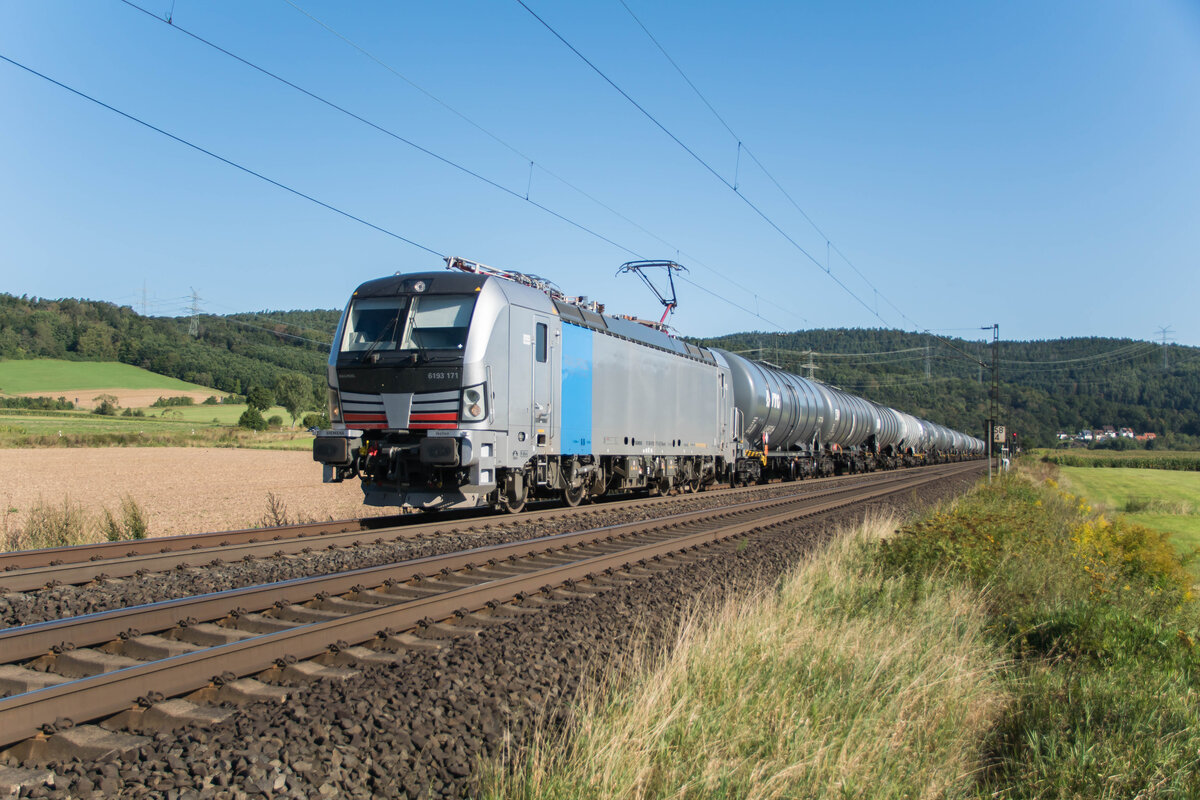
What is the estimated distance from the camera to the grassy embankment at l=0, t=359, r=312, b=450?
52031mm

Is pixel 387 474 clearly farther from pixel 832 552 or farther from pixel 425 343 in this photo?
pixel 832 552

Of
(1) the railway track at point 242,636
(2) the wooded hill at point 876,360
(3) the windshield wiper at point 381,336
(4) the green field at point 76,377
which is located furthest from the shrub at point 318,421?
(4) the green field at point 76,377

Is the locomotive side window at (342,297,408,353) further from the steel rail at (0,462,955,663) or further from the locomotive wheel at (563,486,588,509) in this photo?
the locomotive wheel at (563,486,588,509)

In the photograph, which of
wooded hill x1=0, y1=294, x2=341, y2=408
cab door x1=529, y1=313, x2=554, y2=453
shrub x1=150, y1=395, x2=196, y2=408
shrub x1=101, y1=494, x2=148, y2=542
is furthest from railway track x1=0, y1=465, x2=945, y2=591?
shrub x1=150, y1=395, x2=196, y2=408

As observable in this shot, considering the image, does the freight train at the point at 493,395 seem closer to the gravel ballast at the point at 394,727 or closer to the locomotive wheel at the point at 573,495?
the locomotive wheel at the point at 573,495

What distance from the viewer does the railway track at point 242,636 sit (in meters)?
4.08

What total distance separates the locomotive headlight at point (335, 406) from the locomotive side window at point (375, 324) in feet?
2.37

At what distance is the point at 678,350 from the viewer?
20562mm

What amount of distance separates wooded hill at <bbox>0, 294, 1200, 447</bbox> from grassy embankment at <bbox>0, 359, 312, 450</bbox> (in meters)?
3.89

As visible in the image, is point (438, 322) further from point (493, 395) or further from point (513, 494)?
point (513, 494)

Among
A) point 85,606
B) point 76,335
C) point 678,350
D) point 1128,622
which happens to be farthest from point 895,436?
point 76,335

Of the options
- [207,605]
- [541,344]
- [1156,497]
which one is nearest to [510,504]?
[541,344]

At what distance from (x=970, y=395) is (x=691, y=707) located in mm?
161302

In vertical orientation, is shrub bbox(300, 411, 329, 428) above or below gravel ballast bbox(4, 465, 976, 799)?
above
